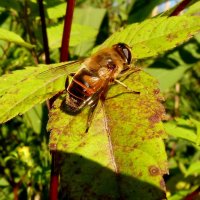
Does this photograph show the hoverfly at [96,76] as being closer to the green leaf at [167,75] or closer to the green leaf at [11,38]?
the green leaf at [11,38]

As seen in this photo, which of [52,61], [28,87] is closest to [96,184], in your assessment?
[28,87]

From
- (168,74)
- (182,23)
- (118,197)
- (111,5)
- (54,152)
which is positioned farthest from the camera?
(111,5)

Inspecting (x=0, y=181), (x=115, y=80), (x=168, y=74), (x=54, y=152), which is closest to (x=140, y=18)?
(x=168, y=74)

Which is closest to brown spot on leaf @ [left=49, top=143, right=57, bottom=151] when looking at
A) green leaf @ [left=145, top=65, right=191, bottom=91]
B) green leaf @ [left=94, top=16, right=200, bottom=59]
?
green leaf @ [left=94, top=16, right=200, bottom=59]

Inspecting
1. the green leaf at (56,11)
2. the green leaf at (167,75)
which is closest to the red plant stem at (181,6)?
the green leaf at (56,11)

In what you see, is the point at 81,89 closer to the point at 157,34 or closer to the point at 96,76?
the point at 96,76

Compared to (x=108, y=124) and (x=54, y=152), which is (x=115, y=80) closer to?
(x=108, y=124)
